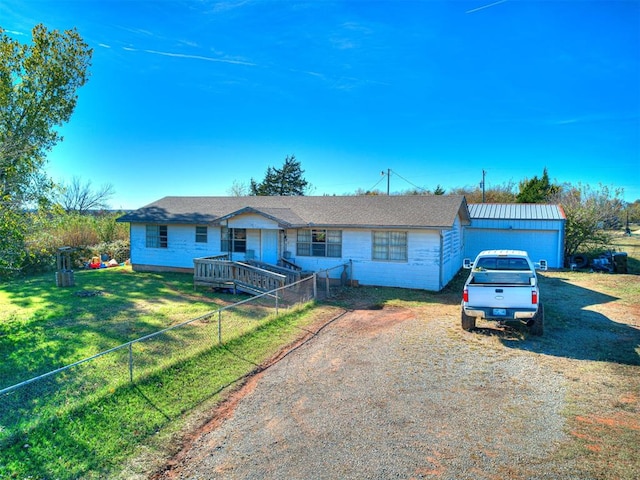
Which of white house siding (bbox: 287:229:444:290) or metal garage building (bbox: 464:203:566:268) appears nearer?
white house siding (bbox: 287:229:444:290)

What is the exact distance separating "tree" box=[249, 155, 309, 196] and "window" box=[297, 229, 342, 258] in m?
30.1

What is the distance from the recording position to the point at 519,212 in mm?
24391

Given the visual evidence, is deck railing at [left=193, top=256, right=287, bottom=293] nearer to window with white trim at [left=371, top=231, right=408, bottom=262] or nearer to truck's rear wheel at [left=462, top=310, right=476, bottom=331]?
window with white trim at [left=371, top=231, right=408, bottom=262]

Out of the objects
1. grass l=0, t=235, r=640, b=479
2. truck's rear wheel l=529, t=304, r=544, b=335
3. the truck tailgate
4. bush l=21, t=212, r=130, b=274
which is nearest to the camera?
grass l=0, t=235, r=640, b=479

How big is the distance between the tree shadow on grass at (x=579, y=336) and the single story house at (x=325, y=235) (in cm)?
491

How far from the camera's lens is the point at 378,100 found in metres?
27.8

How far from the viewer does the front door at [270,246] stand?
18.4 m

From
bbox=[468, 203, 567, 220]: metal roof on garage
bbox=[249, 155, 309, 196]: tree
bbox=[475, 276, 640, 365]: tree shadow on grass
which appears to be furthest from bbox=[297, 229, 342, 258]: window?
bbox=[249, 155, 309, 196]: tree

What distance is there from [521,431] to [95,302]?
1386 centimetres

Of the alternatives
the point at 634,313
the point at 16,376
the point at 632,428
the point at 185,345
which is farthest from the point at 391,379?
the point at 634,313

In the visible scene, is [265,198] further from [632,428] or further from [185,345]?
[632,428]

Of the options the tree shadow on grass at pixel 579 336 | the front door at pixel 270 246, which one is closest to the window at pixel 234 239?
the front door at pixel 270 246

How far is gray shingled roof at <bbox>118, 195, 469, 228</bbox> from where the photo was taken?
1695cm

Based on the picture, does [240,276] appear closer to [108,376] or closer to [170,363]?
[170,363]
